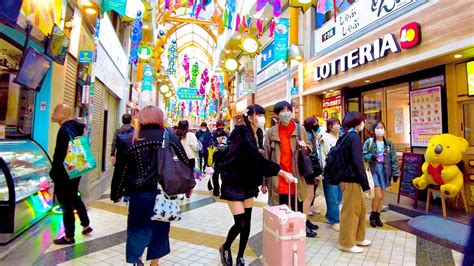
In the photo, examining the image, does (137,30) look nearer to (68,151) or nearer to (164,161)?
(68,151)

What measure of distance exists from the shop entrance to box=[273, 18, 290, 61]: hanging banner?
11.4 ft

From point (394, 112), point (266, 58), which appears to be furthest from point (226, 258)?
point (266, 58)

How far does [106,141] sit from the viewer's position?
377 inches

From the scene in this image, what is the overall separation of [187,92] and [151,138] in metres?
23.4

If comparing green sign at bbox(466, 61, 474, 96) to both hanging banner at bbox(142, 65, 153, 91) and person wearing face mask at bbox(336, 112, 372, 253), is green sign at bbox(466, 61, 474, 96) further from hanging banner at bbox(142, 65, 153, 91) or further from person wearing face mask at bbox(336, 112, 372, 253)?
hanging banner at bbox(142, 65, 153, 91)

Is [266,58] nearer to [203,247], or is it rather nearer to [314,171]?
[314,171]

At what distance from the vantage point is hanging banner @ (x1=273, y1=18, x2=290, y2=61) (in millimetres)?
10281

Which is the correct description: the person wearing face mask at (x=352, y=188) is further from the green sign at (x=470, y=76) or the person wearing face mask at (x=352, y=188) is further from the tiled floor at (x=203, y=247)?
the green sign at (x=470, y=76)

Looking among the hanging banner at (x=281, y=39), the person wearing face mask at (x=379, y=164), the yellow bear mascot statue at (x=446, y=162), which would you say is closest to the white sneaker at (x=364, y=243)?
the person wearing face mask at (x=379, y=164)

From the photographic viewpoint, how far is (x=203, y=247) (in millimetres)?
3510

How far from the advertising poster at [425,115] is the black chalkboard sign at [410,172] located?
2.63ft

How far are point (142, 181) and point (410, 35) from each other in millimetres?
5927

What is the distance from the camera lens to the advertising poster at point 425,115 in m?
5.95

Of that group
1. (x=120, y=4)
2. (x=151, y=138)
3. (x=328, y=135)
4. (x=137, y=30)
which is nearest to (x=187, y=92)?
(x=137, y=30)
